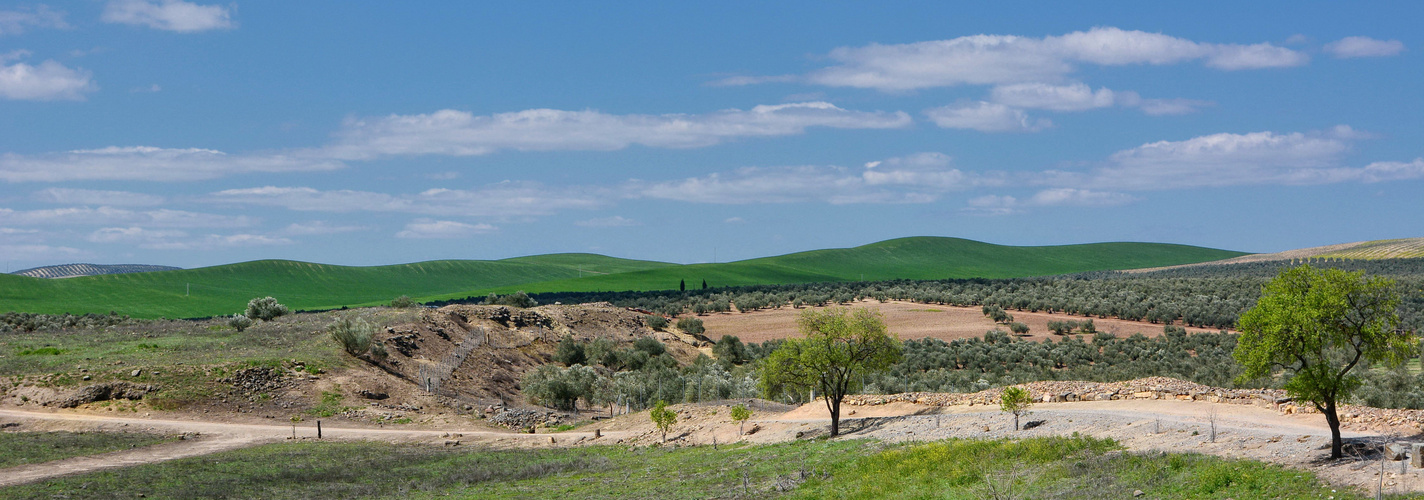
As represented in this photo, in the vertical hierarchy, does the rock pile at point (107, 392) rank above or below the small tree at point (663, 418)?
above

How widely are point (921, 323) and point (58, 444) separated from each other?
69.2 meters

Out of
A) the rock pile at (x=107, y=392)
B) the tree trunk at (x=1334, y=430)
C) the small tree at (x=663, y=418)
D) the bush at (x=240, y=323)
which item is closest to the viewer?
the tree trunk at (x=1334, y=430)

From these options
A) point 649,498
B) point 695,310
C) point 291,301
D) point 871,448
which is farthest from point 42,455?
point 291,301

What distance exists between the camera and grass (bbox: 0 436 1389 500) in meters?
21.9

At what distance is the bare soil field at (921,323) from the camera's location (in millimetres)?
81887

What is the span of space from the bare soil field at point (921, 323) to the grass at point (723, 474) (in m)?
48.9

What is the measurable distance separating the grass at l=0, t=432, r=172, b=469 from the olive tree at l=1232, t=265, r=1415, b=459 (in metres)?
39.5

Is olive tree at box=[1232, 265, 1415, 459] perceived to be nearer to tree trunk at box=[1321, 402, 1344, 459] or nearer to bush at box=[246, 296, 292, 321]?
tree trunk at box=[1321, 402, 1344, 459]

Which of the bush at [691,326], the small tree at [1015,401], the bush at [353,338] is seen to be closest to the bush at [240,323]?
the bush at [353,338]

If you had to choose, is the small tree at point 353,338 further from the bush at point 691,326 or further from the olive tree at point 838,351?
the bush at point 691,326

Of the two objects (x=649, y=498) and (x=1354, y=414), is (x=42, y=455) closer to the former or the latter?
(x=649, y=498)

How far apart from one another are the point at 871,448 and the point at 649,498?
8.07 meters

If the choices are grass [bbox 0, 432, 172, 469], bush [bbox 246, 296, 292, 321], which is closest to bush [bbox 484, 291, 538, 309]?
bush [bbox 246, 296, 292, 321]

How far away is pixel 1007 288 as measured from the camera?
115 meters
